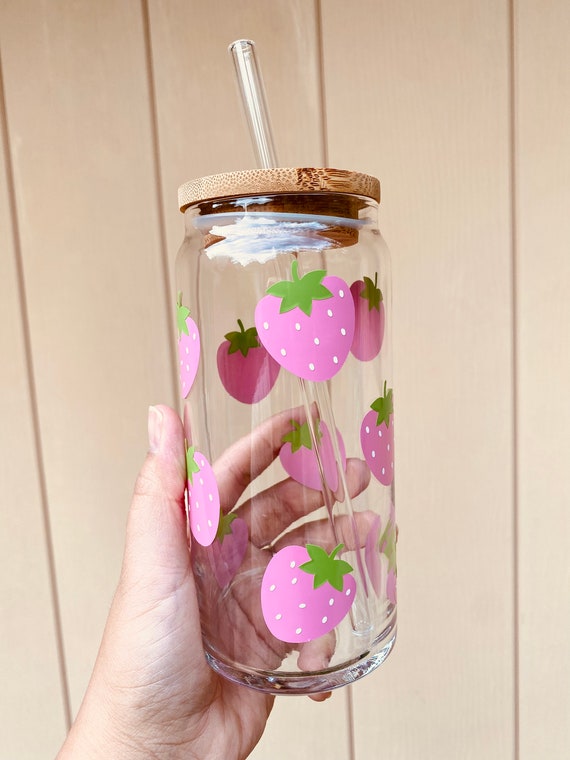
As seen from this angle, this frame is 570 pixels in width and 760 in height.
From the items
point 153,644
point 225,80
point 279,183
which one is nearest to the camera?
point 279,183

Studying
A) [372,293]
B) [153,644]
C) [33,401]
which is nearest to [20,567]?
[33,401]

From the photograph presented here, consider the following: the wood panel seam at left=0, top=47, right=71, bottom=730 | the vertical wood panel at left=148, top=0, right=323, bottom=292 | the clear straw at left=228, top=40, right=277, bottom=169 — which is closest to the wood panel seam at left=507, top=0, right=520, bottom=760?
the vertical wood panel at left=148, top=0, right=323, bottom=292

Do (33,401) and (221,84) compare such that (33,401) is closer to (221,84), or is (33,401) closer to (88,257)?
(88,257)

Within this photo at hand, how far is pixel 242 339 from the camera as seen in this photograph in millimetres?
417

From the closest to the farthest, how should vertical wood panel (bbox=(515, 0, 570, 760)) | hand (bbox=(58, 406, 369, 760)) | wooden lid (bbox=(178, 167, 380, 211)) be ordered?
wooden lid (bbox=(178, 167, 380, 211)), hand (bbox=(58, 406, 369, 760)), vertical wood panel (bbox=(515, 0, 570, 760))

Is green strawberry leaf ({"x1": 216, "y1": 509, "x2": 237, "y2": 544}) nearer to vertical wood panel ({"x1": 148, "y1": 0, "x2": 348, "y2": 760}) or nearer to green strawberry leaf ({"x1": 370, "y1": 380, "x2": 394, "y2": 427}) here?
green strawberry leaf ({"x1": 370, "y1": 380, "x2": 394, "y2": 427})

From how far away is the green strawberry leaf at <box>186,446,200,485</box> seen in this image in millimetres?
445

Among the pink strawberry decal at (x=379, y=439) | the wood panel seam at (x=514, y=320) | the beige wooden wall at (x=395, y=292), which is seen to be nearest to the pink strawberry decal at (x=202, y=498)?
the pink strawberry decal at (x=379, y=439)

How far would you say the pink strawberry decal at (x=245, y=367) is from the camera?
1.34ft

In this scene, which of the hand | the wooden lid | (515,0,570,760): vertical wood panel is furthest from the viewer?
(515,0,570,760): vertical wood panel

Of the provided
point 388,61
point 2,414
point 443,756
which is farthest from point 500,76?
point 443,756

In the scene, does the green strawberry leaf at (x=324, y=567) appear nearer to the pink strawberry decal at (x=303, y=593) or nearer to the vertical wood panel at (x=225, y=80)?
the pink strawberry decal at (x=303, y=593)

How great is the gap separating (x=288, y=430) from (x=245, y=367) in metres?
0.05

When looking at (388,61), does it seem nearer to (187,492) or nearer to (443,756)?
(187,492)
